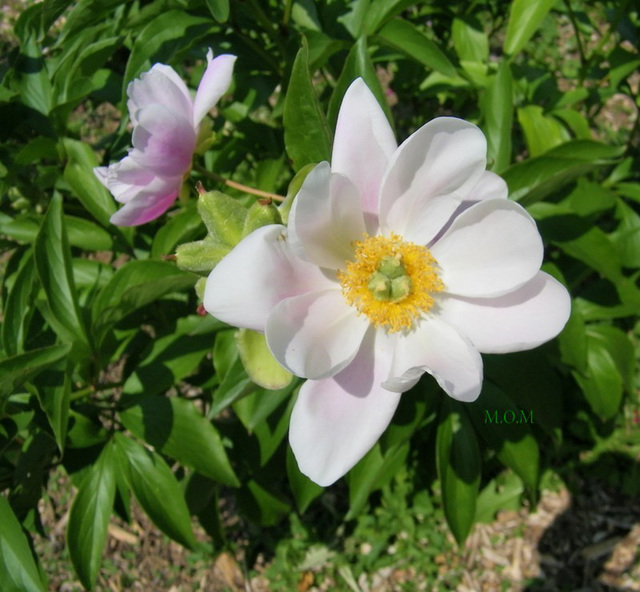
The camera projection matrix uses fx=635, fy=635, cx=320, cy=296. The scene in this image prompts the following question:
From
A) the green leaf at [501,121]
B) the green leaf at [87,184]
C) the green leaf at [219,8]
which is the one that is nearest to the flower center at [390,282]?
the green leaf at [501,121]

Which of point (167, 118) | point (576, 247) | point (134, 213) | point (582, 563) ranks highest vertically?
point (167, 118)

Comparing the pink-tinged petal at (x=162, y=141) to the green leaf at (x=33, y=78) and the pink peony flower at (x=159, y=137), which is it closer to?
the pink peony flower at (x=159, y=137)

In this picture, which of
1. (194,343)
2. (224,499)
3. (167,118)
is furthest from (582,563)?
(167,118)

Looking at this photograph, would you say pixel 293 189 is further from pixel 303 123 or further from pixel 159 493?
pixel 159 493

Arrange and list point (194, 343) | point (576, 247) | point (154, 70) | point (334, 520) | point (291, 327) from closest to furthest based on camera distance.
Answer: point (291, 327)
point (154, 70)
point (576, 247)
point (194, 343)
point (334, 520)

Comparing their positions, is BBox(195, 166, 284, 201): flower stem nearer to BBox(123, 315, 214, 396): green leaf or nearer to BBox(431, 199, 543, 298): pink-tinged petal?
BBox(431, 199, 543, 298): pink-tinged petal

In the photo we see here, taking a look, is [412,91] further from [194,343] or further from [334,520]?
[334,520]

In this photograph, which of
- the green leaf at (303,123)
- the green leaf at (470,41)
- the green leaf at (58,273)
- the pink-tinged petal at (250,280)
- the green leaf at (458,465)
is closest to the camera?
the pink-tinged petal at (250,280)
